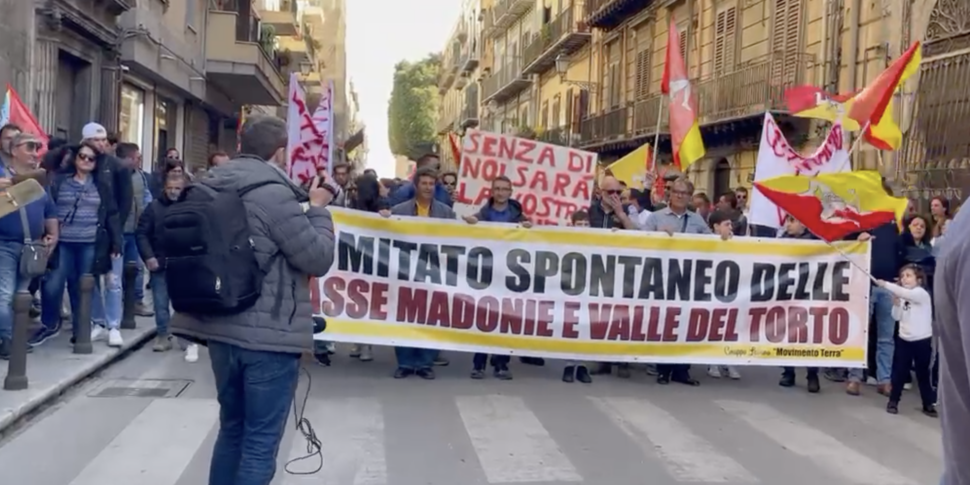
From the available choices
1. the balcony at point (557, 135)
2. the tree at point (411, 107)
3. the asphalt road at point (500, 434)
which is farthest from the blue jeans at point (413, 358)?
the tree at point (411, 107)

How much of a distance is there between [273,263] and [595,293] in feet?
18.2

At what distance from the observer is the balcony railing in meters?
68.6

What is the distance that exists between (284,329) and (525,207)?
7790 millimetres

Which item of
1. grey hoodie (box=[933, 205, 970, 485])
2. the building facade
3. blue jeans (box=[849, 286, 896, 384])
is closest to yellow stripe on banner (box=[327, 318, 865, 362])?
blue jeans (box=[849, 286, 896, 384])

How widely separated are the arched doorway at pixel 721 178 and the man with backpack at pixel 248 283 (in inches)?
756

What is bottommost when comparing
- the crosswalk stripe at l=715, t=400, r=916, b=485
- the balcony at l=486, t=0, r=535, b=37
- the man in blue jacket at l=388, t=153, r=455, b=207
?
the crosswalk stripe at l=715, t=400, r=916, b=485

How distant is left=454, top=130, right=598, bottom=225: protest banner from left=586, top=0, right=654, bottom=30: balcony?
17.8 m

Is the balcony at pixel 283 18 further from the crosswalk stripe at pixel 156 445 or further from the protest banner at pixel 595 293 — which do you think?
the crosswalk stripe at pixel 156 445

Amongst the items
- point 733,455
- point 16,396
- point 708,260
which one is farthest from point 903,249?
point 16,396

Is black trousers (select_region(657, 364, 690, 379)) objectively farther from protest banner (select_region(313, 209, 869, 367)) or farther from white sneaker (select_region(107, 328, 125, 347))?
white sneaker (select_region(107, 328, 125, 347))

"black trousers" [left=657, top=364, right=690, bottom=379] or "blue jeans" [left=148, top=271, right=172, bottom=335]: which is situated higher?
"blue jeans" [left=148, top=271, right=172, bottom=335]

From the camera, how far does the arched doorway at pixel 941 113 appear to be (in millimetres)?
14047

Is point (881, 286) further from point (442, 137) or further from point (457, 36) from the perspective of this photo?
point (442, 137)

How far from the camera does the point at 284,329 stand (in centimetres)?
449
